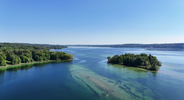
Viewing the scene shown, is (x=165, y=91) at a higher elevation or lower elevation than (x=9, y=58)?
lower

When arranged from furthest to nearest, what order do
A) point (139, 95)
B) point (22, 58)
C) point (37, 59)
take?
point (37, 59) < point (22, 58) < point (139, 95)

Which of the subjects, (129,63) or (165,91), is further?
(129,63)

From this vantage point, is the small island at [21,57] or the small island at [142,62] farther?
the small island at [21,57]

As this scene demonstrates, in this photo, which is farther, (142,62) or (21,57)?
(21,57)

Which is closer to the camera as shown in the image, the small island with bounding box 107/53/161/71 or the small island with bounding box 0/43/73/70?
the small island with bounding box 107/53/161/71

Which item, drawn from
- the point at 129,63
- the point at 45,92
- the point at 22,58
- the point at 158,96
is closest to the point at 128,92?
the point at 158,96

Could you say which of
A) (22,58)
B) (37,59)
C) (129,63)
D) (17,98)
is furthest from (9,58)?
(129,63)

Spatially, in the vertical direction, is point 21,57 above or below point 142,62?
above

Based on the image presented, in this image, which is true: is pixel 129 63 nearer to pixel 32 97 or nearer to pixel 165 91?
pixel 165 91

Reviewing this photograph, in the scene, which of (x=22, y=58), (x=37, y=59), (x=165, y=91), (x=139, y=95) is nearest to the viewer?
(x=139, y=95)
